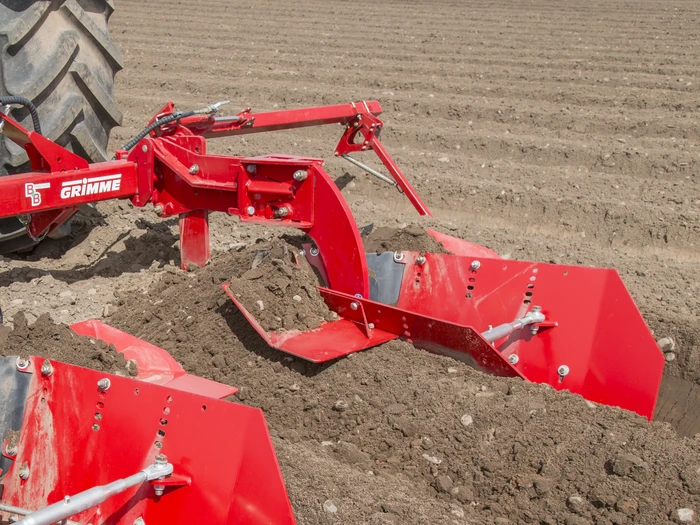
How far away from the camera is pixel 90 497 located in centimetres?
195

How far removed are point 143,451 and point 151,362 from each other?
77 cm

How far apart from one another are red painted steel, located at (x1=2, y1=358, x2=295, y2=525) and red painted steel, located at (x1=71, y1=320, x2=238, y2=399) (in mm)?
409

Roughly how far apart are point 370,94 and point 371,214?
2.90 m

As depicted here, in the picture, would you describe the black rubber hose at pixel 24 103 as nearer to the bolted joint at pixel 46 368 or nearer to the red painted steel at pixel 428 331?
the bolted joint at pixel 46 368

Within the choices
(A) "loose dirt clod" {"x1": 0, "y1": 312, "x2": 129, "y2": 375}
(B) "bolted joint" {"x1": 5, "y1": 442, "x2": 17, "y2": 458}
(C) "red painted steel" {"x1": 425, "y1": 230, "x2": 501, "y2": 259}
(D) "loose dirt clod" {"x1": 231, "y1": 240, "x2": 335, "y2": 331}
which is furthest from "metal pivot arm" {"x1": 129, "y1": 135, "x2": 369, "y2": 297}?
(B) "bolted joint" {"x1": 5, "y1": 442, "x2": 17, "y2": 458}

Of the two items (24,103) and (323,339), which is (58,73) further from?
(323,339)

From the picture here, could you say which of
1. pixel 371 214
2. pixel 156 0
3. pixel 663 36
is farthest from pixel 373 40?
pixel 371 214

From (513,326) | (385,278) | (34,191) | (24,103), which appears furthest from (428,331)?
(24,103)

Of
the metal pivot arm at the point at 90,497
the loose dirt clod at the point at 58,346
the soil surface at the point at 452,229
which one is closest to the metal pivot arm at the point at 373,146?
the soil surface at the point at 452,229

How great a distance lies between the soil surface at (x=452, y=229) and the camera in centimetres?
251

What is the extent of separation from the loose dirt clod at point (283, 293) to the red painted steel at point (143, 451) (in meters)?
0.99

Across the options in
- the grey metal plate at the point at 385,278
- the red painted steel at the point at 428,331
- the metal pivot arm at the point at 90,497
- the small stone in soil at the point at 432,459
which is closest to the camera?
the metal pivot arm at the point at 90,497

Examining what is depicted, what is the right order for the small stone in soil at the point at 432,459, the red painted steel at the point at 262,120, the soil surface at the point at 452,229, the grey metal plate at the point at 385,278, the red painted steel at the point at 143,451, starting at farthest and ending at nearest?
1. the red painted steel at the point at 262,120
2. the grey metal plate at the point at 385,278
3. the small stone in soil at the point at 432,459
4. the soil surface at the point at 452,229
5. the red painted steel at the point at 143,451

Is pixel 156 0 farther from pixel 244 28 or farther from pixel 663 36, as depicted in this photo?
pixel 663 36
